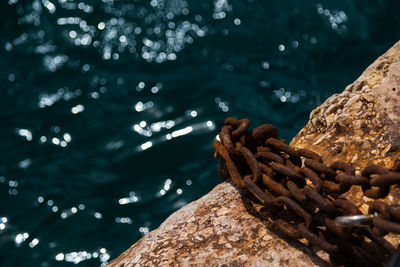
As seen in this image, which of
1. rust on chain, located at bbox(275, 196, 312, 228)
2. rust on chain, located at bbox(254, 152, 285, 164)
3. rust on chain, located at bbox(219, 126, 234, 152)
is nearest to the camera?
rust on chain, located at bbox(275, 196, 312, 228)

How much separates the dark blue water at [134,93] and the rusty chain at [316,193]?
2406mm

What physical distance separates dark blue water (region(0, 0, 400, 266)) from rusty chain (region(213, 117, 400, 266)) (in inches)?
94.7

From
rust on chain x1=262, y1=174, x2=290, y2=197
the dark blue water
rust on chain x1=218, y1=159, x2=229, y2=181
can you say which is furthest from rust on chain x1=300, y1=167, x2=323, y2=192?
the dark blue water

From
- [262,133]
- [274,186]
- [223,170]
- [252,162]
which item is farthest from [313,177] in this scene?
[223,170]

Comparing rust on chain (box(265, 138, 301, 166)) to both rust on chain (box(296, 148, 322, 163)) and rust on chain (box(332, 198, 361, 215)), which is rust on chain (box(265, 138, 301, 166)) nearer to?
rust on chain (box(296, 148, 322, 163))

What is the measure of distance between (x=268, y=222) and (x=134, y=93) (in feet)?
10.8

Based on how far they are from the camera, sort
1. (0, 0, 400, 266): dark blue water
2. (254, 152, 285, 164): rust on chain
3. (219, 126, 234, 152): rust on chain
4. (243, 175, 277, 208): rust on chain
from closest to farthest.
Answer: (243, 175, 277, 208): rust on chain
(254, 152, 285, 164): rust on chain
(219, 126, 234, 152): rust on chain
(0, 0, 400, 266): dark blue water

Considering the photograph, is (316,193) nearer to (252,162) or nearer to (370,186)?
(370,186)

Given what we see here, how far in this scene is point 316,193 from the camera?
5.35 ft

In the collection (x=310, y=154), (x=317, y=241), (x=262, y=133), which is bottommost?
(x=317, y=241)

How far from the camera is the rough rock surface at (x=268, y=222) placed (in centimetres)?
183

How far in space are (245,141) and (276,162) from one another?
233 millimetres

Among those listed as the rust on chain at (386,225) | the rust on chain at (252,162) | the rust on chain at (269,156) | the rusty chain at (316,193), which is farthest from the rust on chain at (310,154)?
the rust on chain at (386,225)

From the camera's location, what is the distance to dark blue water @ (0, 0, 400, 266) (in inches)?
166
